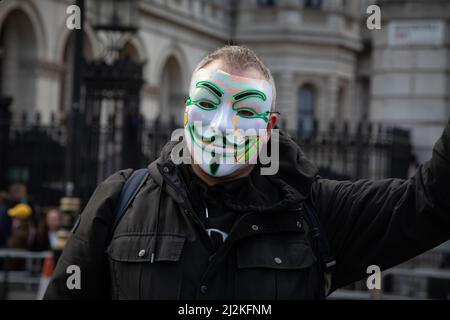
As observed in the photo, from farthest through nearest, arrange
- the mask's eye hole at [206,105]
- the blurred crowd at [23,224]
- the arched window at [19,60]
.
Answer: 1. the arched window at [19,60]
2. the blurred crowd at [23,224]
3. the mask's eye hole at [206,105]

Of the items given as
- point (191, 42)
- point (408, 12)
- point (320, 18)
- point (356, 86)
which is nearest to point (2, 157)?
point (408, 12)

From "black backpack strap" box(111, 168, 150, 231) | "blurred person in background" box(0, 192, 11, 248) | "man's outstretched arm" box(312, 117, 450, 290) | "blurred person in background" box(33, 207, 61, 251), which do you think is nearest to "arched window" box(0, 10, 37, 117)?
"blurred person in background" box(0, 192, 11, 248)

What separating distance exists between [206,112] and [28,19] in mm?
21982

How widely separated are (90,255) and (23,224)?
10060mm

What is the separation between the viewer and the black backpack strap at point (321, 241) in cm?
318

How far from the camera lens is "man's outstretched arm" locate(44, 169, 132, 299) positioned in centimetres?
322

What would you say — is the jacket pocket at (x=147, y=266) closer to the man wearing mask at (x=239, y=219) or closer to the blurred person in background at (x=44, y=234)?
the man wearing mask at (x=239, y=219)

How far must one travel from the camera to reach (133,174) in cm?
339

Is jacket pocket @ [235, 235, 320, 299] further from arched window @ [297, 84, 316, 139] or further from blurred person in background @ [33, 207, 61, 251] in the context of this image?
arched window @ [297, 84, 316, 139]

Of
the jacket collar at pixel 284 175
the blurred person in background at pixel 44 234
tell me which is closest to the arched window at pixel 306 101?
the blurred person in background at pixel 44 234

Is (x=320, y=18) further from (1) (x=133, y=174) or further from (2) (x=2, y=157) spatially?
(1) (x=133, y=174)

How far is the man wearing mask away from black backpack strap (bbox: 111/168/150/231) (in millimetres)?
18

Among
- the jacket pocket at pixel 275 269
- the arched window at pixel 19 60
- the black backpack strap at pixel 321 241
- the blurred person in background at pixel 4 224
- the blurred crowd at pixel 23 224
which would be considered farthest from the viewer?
the arched window at pixel 19 60

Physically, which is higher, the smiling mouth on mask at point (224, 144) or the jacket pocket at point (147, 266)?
the smiling mouth on mask at point (224, 144)
